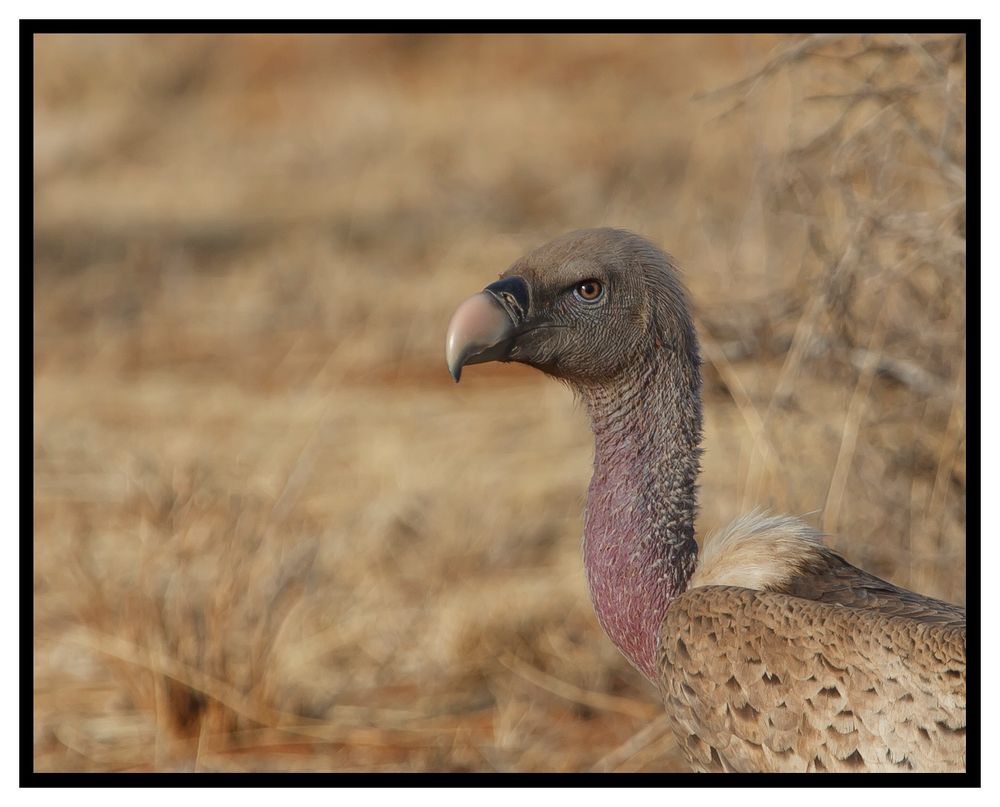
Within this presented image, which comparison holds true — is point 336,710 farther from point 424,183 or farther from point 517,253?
point 424,183

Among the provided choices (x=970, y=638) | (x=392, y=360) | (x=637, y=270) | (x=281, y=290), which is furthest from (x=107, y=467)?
(x=970, y=638)

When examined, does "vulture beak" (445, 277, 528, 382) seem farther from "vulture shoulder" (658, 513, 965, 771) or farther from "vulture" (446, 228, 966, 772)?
"vulture shoulder" (658, 513, 965, 771)

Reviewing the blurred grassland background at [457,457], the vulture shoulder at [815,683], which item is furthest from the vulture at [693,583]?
the blurred grassland background at [457,457]

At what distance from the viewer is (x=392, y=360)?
11.0m

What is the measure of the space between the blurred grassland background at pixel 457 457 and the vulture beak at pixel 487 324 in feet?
6.45

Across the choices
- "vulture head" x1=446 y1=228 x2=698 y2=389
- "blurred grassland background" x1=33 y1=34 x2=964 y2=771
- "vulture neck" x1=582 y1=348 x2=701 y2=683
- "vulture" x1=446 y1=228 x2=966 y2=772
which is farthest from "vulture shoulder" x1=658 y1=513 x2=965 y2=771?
"blurred grassland background" x1=33 y1=34 x2=964 y2=771

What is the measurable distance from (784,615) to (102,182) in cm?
1235

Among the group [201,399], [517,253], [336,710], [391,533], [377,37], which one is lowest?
[336,710]

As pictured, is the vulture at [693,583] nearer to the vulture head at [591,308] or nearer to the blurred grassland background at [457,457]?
the vulture head at [591,308]

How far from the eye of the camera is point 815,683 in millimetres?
3281

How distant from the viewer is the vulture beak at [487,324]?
341 centimetres

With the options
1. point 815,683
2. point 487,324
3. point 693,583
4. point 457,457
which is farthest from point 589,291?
point 457,457

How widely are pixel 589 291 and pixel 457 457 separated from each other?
5.40 m

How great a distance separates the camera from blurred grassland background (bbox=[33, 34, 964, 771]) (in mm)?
5586
